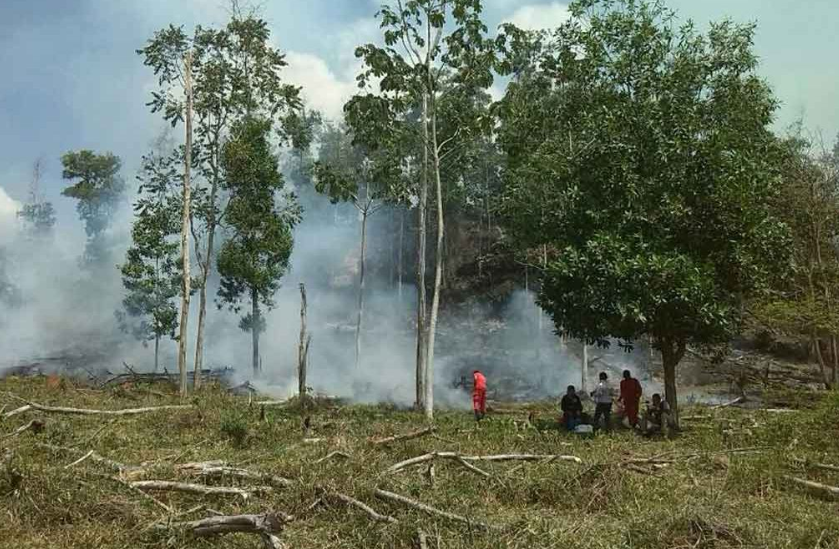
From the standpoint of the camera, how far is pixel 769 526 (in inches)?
266

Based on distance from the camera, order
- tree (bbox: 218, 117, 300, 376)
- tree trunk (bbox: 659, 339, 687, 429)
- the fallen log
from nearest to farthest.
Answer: the fallen log, tree trunk (bbox: 659, 339, 687, 429), tree (bbox: 218, 117, 300, 376)

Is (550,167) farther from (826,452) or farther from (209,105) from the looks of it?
(209,105)

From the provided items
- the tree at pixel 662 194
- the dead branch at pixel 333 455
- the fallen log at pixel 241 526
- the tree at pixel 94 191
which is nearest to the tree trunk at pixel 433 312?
the tree at pixel 662 194

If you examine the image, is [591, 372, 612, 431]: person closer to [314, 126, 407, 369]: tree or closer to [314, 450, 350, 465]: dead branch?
[314, 450, 350, 465]: dead branch

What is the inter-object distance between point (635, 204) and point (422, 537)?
1190cm

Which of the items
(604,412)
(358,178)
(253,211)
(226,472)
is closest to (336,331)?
(358,178)

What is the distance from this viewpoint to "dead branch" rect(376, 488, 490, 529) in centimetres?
626

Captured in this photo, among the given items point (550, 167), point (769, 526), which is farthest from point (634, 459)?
point (550, 167)

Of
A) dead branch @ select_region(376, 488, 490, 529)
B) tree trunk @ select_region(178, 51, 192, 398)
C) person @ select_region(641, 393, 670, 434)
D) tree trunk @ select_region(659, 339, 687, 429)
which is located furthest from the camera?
tree trunk @ select_region(178, 51, 192, 398)

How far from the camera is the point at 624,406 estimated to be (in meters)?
16.5

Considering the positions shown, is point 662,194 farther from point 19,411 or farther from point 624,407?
point 19,411

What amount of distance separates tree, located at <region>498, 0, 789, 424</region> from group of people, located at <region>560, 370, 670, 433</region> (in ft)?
2.81

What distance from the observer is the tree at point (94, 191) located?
191 feet

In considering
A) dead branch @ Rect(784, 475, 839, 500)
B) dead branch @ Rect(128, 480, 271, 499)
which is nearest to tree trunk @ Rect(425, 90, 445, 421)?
dead branch @ Rect(784, 475, 839, 500)
